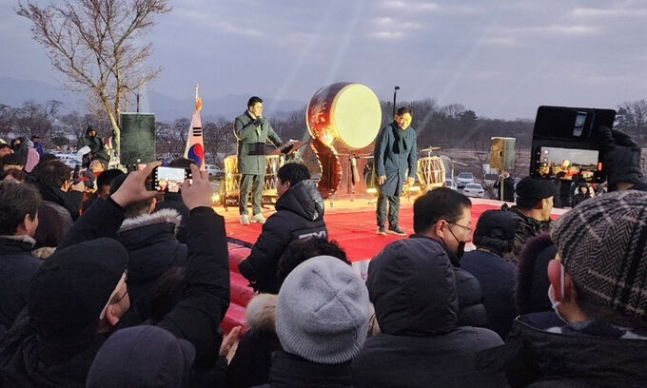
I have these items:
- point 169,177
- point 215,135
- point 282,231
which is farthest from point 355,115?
point 215,135

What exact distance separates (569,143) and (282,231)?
1.63 metres

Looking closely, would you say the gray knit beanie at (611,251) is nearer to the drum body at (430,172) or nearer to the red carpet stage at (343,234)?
the red carpet stage at (343,234)

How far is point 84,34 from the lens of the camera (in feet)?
48.6

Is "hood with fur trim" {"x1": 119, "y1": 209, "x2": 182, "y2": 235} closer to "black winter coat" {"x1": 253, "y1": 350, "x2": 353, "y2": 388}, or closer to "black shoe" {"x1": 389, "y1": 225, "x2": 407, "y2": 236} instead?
"black winter coat" {"x1": 253, "y1": 350, "x2": 353, "y2": 388}

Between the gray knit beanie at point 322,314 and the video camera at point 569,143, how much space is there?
1274 millimetres

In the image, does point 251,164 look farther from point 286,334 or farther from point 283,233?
point 286,334

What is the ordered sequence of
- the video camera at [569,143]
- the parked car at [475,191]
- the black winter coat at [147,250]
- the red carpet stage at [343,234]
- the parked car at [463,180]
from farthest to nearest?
the parked car at [463,180]
the parked car at [475,191]
the red carpet stage at [343,234]
the black winter coat at [147,250]
the video camera at [569,143]

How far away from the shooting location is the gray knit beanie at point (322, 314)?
52.4 inches

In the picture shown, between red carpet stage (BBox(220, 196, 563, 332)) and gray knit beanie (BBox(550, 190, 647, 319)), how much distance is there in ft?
10.8

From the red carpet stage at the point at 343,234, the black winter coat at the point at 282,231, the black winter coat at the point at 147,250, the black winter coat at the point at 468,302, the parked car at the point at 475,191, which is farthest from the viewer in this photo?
the parked car at the point at 475,191

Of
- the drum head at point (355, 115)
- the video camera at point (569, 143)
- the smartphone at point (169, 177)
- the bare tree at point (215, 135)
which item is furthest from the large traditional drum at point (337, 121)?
the bare tree at point (215, 135)

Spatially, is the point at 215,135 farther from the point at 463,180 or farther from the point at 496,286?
the point at 496,286

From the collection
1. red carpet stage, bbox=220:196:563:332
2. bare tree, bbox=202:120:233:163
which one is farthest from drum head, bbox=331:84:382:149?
bare tree, bbox=202:120:233:163

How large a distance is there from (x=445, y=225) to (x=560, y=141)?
30.1 inches
